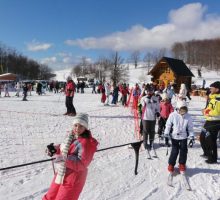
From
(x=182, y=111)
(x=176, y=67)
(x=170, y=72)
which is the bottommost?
(x=182, y=111)

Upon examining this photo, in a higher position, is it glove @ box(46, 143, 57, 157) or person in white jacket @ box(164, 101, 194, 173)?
glove @ box(46, 143, 57, 157)

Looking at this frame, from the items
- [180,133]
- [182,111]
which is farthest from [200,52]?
[180,133]

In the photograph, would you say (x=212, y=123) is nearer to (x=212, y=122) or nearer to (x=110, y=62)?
(x=212, y=122)

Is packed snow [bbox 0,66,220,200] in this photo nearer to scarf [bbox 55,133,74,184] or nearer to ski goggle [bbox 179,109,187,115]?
ski goggle [bbox 179,109,187,115]

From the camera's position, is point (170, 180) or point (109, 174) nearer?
point (170, 180)

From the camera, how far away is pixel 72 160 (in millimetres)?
3164

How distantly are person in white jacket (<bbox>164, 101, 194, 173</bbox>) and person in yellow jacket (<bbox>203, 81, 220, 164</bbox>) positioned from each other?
4.45 feet

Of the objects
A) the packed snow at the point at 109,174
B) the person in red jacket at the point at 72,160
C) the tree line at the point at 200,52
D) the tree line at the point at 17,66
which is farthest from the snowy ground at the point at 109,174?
the tree line at the point at 200,52

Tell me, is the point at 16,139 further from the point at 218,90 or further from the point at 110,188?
the point at 218,90

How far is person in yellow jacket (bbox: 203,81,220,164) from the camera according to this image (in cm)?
722

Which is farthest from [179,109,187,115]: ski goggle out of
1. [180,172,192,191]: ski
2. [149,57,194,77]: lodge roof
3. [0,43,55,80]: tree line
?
[0,43,55,80]: tree line

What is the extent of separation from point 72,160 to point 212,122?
16.6 ft

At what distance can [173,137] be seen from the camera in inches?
245

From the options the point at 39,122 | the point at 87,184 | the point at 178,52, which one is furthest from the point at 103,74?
the point at 87,184
